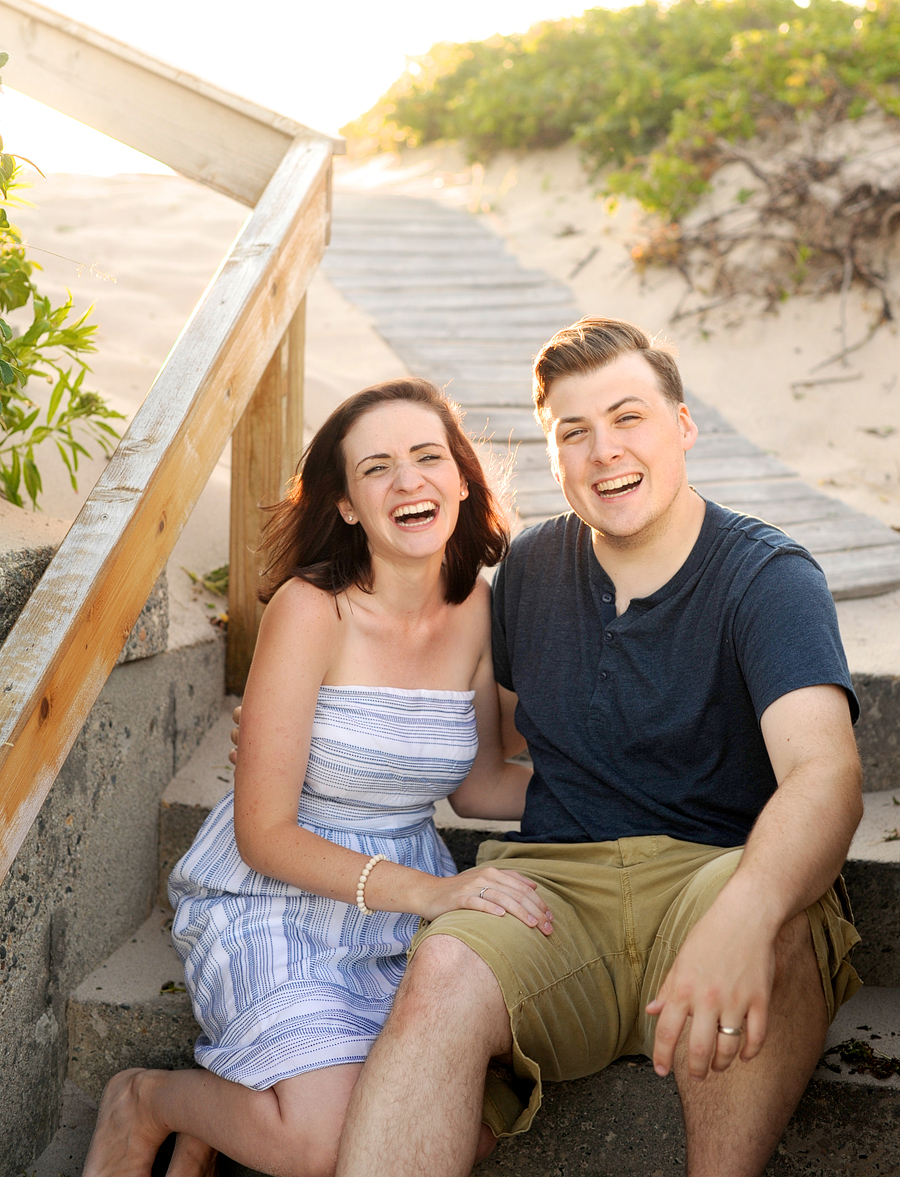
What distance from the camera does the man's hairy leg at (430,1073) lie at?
5.07ft

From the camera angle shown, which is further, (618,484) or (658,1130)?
(618,484)

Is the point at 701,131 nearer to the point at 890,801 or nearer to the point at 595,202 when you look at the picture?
the point at 595,202

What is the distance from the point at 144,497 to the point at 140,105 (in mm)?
1340

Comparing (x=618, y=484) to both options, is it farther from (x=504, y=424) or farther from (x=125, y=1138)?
(x=504, y=424)

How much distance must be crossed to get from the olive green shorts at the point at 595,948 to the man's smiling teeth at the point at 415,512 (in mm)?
763

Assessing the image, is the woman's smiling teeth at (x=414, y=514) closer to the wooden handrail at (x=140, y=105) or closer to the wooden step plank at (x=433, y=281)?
the wooden handrail at (x=140, y=105)

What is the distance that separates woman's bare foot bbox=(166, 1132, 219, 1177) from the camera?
77.3 inches

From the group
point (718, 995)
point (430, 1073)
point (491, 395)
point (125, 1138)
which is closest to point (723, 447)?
point (491, 395)

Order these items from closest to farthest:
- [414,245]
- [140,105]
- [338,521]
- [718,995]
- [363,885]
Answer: [718,995] → [363,885] → [338,521] → [140,105] → [414,245]

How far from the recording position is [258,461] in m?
2.73

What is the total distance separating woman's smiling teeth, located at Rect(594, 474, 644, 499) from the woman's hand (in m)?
0.80

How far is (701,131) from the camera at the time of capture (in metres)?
5.85

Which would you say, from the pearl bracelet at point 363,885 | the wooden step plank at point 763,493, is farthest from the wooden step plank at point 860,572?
the pearl bracelet at point 363,885

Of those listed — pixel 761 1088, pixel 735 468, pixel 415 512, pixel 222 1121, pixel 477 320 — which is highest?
pixel 477 320
